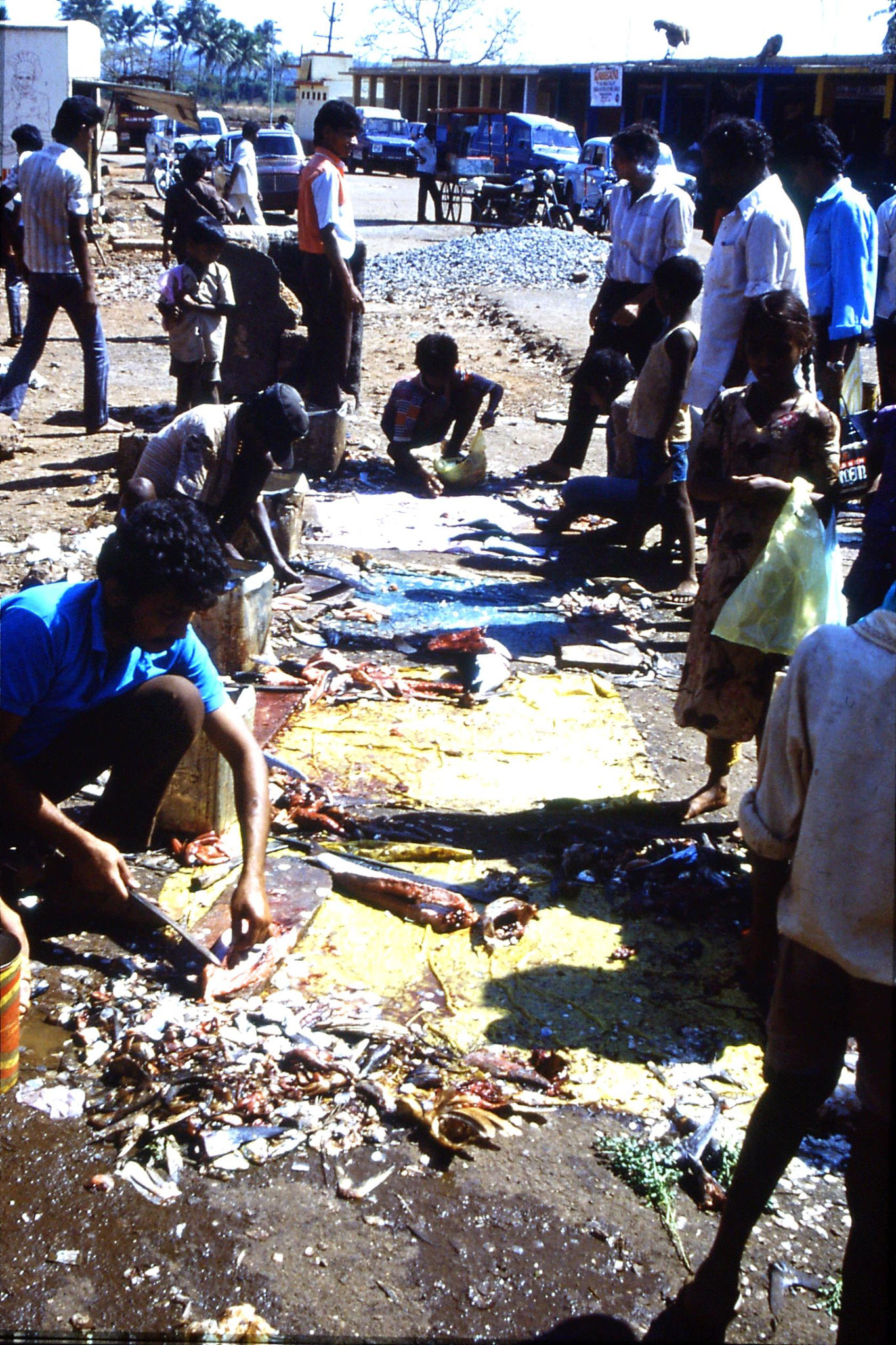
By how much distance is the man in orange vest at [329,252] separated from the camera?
337 inches

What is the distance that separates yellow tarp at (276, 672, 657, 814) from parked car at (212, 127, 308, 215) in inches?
899

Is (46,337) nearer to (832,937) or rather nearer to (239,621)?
(239,621)

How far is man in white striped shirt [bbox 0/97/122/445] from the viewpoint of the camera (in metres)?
8.34

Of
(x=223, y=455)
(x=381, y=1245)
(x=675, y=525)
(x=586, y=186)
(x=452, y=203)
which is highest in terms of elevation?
(x=586, y=186)

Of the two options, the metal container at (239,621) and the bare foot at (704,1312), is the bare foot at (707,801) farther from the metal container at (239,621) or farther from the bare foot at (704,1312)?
the bare foot at (704,1312)

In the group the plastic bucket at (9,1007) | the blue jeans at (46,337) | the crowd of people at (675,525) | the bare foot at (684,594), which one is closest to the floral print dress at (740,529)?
the crowd of people at (675,525)

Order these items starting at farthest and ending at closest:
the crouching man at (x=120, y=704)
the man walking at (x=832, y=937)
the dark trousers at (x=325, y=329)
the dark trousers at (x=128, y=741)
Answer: the dark trousers at (x=325, y=329) → the dark trousers at (x=128, y=741) → the crouching man at (x=120, y=704) → the man walking at (x=832, y=937)

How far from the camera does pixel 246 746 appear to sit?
346 centimetres

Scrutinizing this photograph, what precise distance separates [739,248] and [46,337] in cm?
540

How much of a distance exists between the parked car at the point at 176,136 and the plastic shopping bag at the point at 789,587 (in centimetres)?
2616

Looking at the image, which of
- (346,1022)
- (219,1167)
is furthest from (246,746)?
(219,1167)

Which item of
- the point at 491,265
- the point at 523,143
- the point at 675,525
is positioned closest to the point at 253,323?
the point at 675,525

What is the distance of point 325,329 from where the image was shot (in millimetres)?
9219

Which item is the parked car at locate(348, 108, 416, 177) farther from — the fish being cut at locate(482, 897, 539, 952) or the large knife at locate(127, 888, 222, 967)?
the large knife at locate(127, 888, 222, 967)
